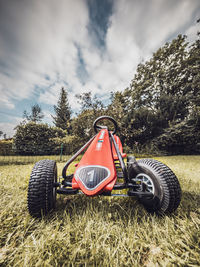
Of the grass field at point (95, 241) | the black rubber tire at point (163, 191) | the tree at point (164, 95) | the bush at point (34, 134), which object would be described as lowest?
the grass field at point (95, 241)

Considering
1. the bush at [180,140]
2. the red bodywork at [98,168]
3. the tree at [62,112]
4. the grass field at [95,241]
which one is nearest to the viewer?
the grass field at [95,241]

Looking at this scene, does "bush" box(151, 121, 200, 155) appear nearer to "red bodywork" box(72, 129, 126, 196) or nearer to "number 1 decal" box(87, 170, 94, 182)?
"red bodywork" box(72, 129, 126, 196)

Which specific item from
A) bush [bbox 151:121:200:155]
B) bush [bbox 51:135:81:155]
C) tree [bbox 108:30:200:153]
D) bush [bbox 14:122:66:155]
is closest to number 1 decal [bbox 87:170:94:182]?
bush [bbox 51:135:81:155]

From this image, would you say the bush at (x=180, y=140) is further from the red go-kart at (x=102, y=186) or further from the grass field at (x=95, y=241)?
the grass field at (x=95, y=241)

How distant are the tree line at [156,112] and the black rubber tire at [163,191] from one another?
7.39m

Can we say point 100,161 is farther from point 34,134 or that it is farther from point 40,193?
point 34,134

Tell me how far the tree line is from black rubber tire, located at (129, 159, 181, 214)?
24.3 ft

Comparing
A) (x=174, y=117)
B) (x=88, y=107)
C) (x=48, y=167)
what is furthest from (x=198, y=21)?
(x=48, y=167)

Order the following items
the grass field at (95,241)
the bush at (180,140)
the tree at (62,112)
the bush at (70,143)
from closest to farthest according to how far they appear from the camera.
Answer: the grass field at (95,241), the bush at (70,143), the bush at (180,140), the tree at (62,112)

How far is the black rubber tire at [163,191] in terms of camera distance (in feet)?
3.78

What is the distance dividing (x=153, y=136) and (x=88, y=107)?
818 centimetres

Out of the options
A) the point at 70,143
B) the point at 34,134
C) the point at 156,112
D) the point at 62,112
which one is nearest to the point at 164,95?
the point at 156,112

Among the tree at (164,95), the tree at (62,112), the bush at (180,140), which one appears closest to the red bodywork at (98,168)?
the tree at (164,95)

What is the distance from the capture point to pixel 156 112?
1269 cm
